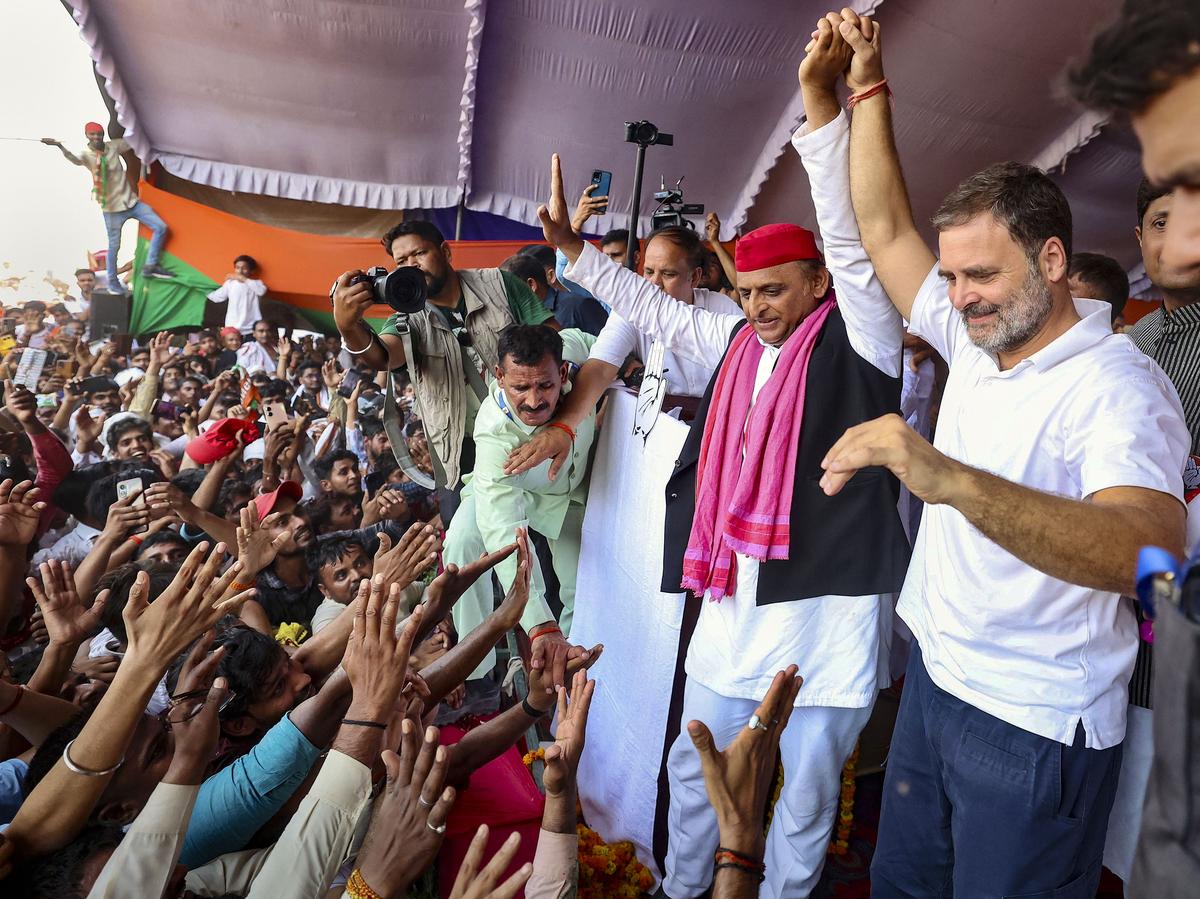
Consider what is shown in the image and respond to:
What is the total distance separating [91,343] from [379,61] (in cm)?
246

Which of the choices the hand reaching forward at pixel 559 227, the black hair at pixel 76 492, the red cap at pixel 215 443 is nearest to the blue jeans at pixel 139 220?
the red cap at pixel 215 443

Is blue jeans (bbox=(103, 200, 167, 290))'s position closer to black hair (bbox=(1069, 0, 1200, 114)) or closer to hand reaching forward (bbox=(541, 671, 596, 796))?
hand reaching forward (bbox=(541, 671, 596, 796))

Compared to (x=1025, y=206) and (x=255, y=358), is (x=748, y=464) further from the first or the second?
(x=255, y=358)

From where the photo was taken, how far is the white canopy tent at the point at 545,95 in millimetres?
3469

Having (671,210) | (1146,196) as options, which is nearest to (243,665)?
(671,210)

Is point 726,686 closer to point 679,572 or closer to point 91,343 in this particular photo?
point 679,572

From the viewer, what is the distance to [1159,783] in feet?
1.94

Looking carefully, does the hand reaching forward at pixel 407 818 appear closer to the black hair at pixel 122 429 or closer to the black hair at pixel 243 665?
the black hair at pixel 243 665

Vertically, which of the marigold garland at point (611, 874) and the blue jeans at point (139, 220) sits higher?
the blue jeans at point (139, 220)

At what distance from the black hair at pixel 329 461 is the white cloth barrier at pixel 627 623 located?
6.55ft

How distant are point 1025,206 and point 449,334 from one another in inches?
78.5

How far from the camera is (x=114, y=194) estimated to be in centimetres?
429

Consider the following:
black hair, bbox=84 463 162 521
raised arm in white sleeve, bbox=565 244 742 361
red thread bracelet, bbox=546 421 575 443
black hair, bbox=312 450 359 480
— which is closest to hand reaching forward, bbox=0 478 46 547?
black hair, bbox=84 463 162 521

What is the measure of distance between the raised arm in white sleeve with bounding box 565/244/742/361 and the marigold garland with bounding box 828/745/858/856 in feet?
3.73
